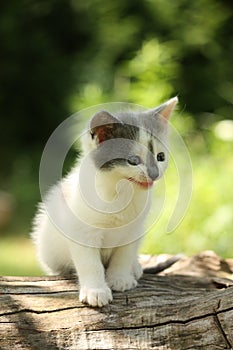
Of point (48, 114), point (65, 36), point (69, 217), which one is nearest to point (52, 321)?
point (69, 217)

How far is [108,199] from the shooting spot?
2639 millimetres

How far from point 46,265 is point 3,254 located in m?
2.61

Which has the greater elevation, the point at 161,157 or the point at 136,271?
the point at 161,157

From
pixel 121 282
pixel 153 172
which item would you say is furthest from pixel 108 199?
pixel 121 282

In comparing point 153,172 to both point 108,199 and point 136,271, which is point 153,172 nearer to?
point 108,199

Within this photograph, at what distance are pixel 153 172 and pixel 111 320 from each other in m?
0.59

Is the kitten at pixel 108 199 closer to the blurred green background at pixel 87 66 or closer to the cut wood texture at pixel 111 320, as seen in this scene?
the cut wood texture at pixel 111 320

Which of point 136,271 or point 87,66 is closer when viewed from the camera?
point 136,271

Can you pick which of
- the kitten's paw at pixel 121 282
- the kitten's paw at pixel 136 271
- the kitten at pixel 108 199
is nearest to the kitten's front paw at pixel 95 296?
the kitten at pixel 108 199

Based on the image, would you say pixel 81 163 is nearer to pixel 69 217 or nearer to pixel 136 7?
pixel 69 217

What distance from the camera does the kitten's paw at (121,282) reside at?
2.75 m

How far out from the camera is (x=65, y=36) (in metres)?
7.83

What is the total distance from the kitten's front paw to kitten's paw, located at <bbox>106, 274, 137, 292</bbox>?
0.45 feet

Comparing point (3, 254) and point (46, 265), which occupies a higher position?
point (3, 254)
